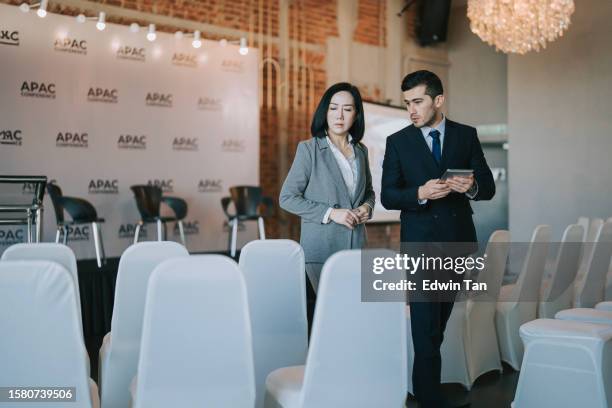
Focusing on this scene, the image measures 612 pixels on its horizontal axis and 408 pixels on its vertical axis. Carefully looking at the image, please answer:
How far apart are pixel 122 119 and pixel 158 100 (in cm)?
54

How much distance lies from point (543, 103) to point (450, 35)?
2968mm

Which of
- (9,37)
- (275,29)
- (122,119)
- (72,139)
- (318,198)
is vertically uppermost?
(275,29)

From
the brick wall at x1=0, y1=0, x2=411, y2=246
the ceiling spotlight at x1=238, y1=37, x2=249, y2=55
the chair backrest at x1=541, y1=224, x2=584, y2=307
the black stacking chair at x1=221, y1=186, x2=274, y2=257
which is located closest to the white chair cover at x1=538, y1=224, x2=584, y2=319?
the chair backrest at x1=541, y1=224, x2=584, y2=307

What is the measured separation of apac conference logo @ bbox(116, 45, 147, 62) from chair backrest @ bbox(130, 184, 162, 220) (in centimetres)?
162

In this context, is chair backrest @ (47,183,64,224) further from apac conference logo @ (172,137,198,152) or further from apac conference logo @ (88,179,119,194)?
apac conference logo @ (172,137,198,152)

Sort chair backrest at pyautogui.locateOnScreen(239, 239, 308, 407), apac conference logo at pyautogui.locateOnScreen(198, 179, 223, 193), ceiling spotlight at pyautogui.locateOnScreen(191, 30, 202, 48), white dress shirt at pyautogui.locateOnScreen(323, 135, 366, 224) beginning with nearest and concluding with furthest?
chair backrest at pyautogui.locateOnScreen(239, 239, 308, 407), white dress shirt at pyautogui.locateOnScreen(323, 135, 366, 224), ceiling spotlight at pyautogui.locateOnScreen(191, 30, 202, 48), apac conference logo at pyautogui.locateOnScreen(198, 179, 223, 193)

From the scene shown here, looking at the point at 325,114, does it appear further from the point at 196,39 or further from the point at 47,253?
the point at 196,39

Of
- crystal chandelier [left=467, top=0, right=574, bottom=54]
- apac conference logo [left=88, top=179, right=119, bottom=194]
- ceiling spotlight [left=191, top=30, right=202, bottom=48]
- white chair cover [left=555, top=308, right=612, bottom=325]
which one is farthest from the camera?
ceiling spotlight [left=191, top=30, right=202, bottom=48]

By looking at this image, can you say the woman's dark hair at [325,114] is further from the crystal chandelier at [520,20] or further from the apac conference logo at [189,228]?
the apac conference logo at [189,228]

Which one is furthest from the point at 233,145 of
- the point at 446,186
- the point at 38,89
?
the point at 446,186

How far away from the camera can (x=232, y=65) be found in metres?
8.46

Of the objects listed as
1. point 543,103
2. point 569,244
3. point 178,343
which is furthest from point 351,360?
point 543,103

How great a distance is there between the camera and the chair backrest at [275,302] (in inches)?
103

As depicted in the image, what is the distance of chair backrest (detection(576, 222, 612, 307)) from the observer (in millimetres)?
4309
